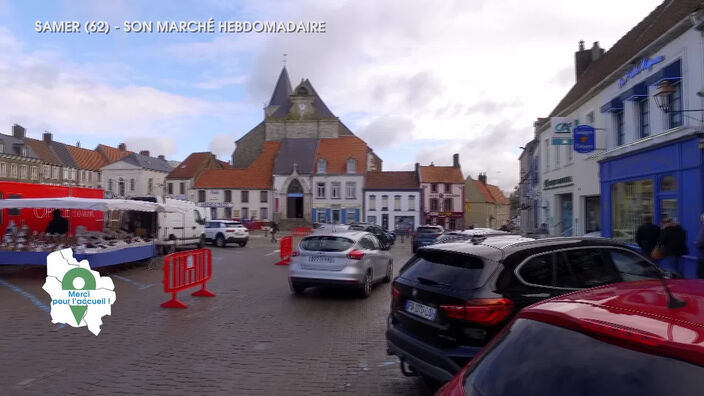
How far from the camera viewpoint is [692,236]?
39.9 ft

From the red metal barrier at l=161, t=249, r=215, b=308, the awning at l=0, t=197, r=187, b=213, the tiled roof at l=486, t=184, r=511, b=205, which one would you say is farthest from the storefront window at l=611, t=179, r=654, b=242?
the tiled roof at l=486, t=184, r=511, b=205

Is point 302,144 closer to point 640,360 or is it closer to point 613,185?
point 613,185

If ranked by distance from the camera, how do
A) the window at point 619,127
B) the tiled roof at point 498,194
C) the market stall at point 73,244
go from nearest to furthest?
1. the market stall at point 73,244
2. the window at point 619,127
3. the tiled roof at point 498,194

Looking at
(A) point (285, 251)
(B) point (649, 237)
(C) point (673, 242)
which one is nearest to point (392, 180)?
(A) point (285, 251)

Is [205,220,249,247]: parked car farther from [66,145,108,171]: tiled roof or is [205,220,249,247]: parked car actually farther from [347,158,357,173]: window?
[66,145,108,171]: tiled roof

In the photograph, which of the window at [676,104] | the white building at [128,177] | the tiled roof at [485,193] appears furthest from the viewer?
the tiled roof at [485,193]

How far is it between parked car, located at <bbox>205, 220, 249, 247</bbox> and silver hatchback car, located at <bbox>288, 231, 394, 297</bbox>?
18837 mm

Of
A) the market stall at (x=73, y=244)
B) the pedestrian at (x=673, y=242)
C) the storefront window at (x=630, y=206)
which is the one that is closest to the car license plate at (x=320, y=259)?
the market stall at (x=73, y=244)

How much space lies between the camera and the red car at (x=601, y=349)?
1.78 m

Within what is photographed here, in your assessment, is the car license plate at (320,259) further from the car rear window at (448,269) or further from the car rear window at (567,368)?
the car rear window at (567,368)

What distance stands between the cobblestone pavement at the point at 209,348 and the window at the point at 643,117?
408 inches

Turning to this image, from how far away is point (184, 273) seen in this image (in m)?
10.6

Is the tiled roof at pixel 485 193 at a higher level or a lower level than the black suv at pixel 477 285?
higher

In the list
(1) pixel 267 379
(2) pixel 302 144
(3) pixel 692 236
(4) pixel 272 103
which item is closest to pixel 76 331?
(1) pixel 267 379
